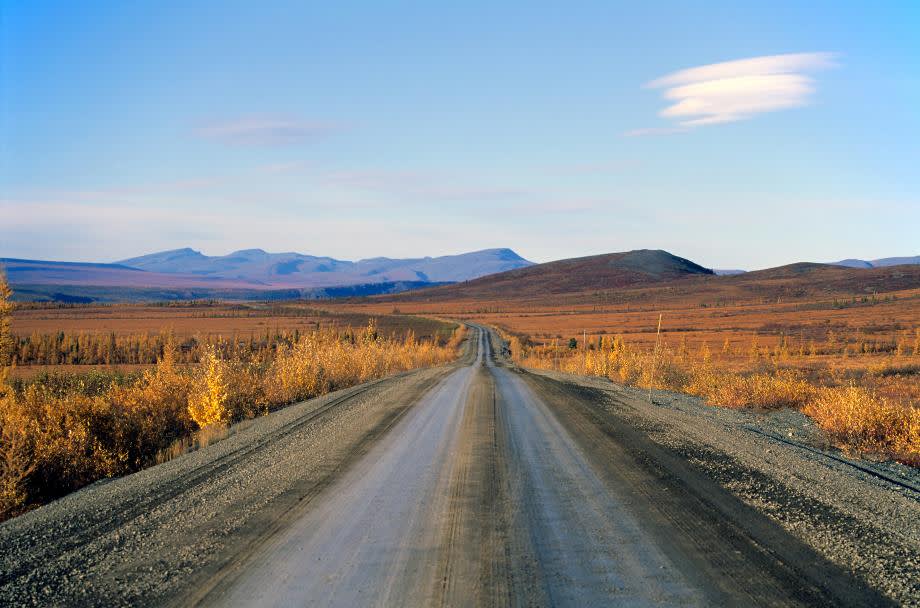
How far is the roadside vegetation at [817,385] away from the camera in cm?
1114

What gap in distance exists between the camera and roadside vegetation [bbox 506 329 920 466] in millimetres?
11141

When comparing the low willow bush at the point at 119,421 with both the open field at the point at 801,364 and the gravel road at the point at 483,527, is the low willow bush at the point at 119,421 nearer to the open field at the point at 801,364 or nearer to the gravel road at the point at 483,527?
the gravel road at the point at 483,527

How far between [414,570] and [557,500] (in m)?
2.57

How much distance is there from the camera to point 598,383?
22.8 metres

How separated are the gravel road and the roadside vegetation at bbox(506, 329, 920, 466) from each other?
31.5 inches

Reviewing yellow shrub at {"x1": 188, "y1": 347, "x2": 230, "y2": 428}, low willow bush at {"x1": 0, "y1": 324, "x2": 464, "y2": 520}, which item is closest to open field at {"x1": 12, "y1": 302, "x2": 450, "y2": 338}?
low willow bush at {"x1": 0, "y1": 324, "x2": 464, "y2": 520}

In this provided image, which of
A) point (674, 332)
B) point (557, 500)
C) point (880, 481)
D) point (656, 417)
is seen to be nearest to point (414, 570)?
point (557, 500)

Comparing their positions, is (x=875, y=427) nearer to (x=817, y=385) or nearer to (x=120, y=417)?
(x=817, y=385)

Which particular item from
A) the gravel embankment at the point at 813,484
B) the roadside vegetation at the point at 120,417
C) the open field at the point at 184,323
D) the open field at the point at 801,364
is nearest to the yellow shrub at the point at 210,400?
the roadside vegetation at the point at 120,417

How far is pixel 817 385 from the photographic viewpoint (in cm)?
2156

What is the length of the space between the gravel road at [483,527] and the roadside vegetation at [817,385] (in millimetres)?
800

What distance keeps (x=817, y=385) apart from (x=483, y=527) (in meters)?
19.3

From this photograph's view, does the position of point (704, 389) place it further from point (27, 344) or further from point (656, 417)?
point (27, 344)

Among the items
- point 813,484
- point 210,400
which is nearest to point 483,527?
point 813,484
